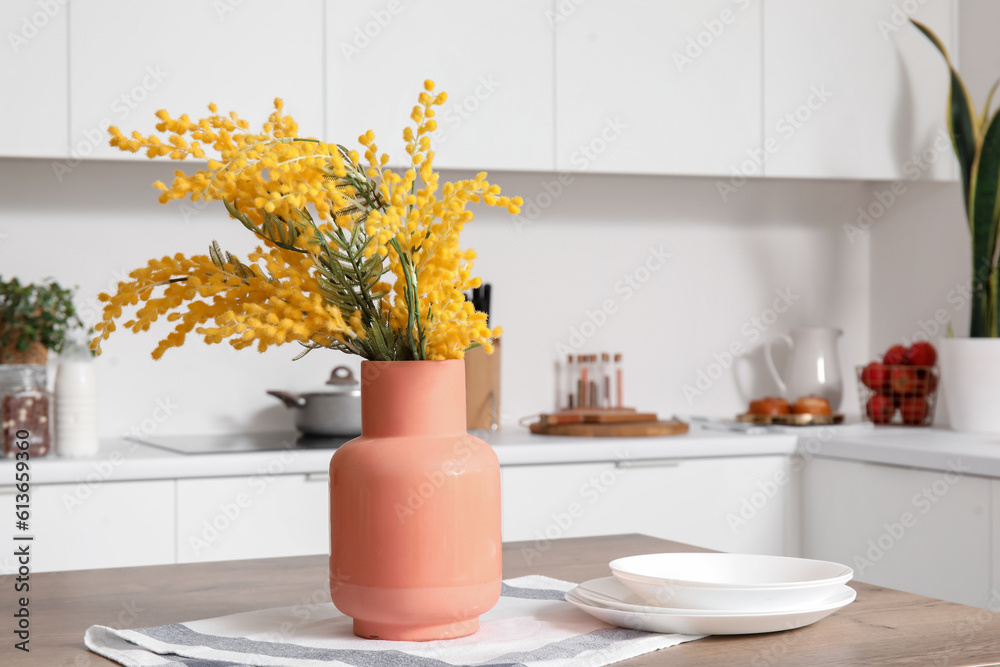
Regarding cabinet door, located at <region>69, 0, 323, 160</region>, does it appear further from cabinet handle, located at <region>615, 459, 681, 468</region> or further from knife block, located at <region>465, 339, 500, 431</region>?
cabinet handle, located at <region>615, 459, 681, 468</region>

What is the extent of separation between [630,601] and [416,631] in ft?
0.65

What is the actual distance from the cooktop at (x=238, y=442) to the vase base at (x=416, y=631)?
141 cm

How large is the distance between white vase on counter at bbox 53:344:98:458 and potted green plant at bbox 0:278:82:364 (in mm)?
175

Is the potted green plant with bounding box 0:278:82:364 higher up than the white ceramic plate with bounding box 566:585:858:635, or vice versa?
the potted green plant with bounding box 0:278:82:364

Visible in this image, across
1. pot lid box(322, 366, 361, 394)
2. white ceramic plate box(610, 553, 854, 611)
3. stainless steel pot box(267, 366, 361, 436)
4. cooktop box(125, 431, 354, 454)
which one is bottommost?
cooktop box(125, 431, 354, 454)

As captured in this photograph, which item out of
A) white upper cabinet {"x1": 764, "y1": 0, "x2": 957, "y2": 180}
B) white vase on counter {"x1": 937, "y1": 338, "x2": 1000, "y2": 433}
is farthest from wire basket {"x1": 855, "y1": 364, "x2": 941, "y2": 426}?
white upper cabinet {"x1": 764, "y1": 0, "x2": 957, "y2": 180}

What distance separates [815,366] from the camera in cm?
306

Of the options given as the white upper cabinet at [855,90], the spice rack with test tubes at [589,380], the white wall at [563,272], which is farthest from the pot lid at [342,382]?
the white upper cabinet at [855,90]

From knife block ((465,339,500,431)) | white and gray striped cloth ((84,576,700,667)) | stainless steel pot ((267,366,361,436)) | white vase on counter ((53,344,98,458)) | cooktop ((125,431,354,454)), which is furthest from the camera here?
knife block ((465,339,500,431))

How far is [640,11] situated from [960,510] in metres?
1.44

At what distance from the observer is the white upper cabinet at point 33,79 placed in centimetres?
226

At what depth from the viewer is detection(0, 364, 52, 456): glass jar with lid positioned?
6.98 ft

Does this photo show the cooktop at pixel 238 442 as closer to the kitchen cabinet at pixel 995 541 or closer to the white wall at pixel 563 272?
the white wall at pixel 563 272

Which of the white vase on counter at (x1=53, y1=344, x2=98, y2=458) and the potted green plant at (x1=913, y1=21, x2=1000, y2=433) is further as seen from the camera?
the potted green plant at (x1=913, y1=21, x2=1000, y2=433)
